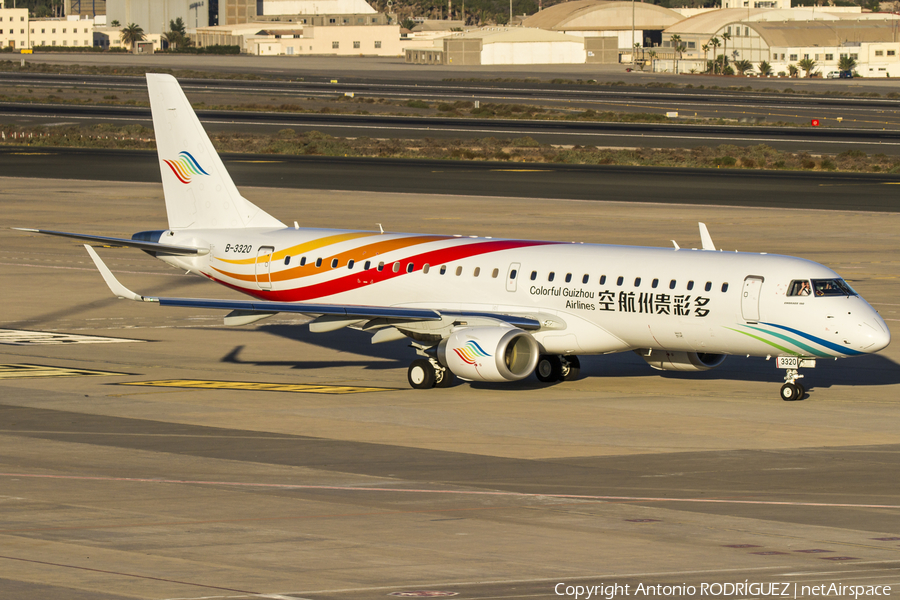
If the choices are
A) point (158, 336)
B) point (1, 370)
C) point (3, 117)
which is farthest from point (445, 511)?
point (3, 117)

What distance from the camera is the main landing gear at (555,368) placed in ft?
125

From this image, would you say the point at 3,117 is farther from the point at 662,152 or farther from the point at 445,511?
the point at 445,511

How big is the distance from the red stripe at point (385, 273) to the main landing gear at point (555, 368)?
3.38 metres

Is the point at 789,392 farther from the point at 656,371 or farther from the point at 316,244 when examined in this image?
the point at 316,244

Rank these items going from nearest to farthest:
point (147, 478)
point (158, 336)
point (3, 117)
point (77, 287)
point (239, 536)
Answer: point (239, 536), point (147, 478), point (158, 336), point (77, 287), point (3, 117)

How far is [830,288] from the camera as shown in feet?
110

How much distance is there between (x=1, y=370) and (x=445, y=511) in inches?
798

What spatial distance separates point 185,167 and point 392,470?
20336mm

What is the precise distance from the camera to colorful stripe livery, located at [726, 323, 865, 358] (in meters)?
33.1

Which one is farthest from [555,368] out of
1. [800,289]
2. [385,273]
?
[800,289]

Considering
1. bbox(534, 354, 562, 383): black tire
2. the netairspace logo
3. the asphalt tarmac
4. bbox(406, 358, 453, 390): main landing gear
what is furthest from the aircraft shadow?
the netairspace logo

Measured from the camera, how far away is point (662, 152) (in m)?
118

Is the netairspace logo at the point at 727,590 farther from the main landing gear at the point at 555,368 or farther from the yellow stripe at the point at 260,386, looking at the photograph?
the main landing gear at the point at 555,368

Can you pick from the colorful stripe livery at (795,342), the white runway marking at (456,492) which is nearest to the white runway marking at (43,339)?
the white runway marking at (456,492)
